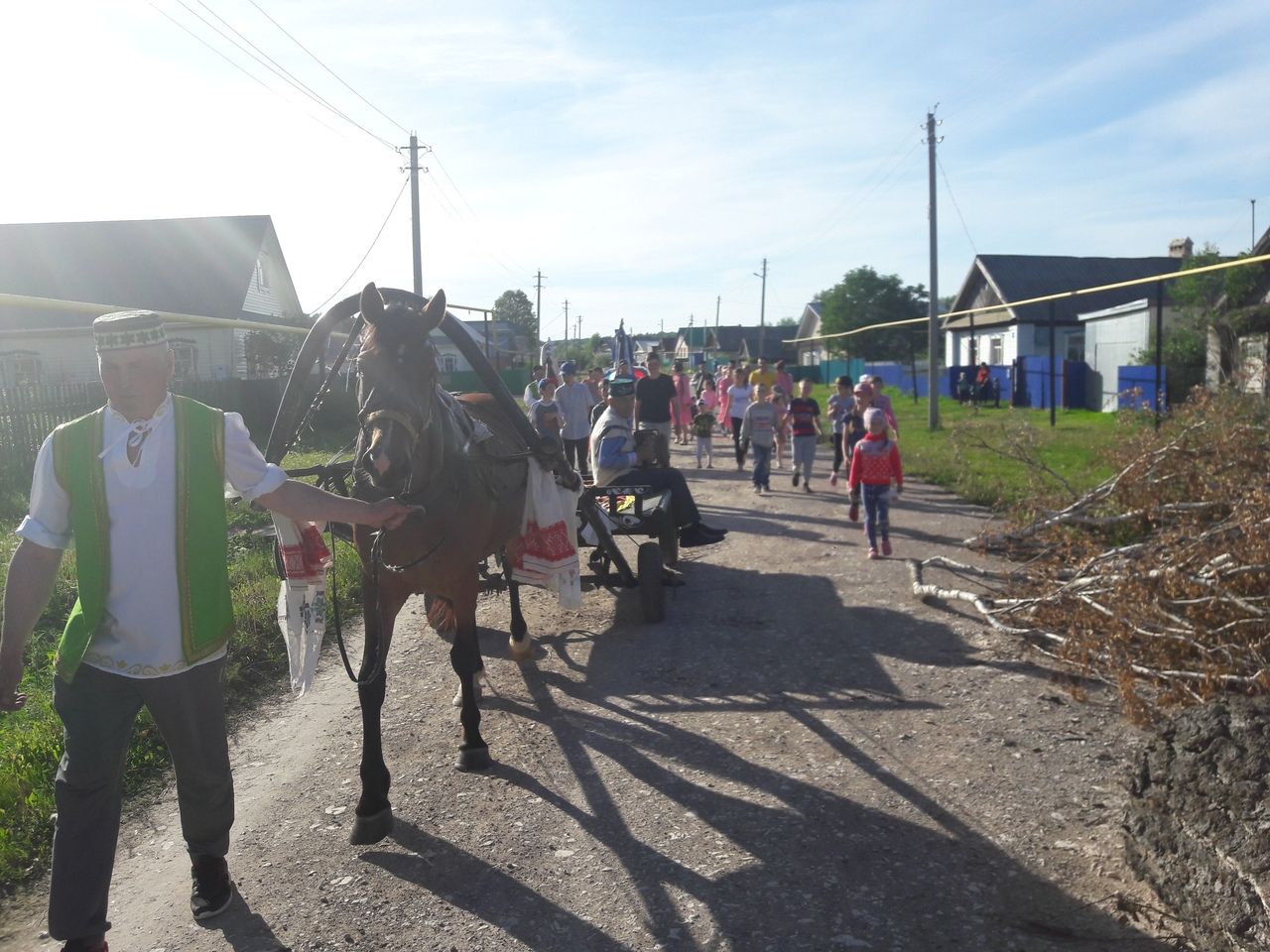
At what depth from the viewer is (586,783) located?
5016mm

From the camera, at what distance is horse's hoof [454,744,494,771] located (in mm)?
5211

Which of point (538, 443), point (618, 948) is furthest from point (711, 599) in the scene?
point (618, 948)

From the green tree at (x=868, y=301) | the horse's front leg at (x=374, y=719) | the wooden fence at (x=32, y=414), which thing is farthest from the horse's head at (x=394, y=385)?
the green tree at (x=868, y=301)

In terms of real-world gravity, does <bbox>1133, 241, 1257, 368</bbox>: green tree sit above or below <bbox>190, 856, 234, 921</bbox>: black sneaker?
above

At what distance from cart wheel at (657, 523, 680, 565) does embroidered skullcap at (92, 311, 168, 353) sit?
5.61 metres

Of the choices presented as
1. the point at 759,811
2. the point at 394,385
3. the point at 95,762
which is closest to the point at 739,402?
the point at 759,811

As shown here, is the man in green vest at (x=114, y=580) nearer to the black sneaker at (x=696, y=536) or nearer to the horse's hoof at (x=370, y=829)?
the horse's hoof at (x=370, y=829)

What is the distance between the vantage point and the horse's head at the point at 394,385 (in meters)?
4.21

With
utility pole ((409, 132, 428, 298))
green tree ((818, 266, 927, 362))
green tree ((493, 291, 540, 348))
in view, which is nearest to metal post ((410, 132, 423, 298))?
Result: utility pole ((409, 132, 428, 298))

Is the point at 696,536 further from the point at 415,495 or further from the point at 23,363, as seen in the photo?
the point at 23,363

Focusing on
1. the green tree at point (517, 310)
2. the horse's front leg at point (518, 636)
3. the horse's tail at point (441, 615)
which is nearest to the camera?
the horse's tail at point (441, 615)

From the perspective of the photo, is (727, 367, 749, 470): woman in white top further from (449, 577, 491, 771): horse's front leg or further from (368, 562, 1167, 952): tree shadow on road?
(449, 577, 491, 771): horse's front leg

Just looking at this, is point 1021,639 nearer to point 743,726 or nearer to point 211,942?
point 743,726

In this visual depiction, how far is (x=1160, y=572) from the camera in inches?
238
